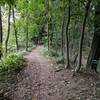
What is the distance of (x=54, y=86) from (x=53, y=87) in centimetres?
15

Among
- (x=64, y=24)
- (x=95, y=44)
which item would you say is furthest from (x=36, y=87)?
(x=64, y=24)

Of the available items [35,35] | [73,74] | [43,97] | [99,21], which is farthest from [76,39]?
[35,35]

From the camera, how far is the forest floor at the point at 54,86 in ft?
23.7

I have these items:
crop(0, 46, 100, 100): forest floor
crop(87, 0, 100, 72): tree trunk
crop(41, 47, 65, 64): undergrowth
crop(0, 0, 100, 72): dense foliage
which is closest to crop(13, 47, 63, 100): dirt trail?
crop(0, 46, 100, 100): forest floor

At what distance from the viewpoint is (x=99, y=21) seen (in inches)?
417

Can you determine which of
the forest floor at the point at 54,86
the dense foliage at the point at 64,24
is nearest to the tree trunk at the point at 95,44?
the dense foliage at the point at 64,24

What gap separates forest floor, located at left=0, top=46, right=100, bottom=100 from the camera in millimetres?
7236

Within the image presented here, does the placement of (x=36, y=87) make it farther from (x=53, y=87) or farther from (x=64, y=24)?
(x=64, y=24)

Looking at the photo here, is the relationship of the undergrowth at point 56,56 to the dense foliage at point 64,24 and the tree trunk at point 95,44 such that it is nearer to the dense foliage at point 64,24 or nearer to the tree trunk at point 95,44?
the dense foliage at point 64,24

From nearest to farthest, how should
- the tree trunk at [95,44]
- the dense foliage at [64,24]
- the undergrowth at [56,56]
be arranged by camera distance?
the dense foliage at [64,24]
the tree trunk at [95,44]
the undergrowth at [56,56]

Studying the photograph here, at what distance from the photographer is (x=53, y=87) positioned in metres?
8.34

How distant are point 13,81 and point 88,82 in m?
3.67

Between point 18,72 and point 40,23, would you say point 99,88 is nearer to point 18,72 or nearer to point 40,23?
point 18,72

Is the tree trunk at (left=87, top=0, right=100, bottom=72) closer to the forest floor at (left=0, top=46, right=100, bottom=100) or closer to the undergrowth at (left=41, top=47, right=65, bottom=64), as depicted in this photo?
the forest floor at (left=0, top=46, right=100, bottom=100)
